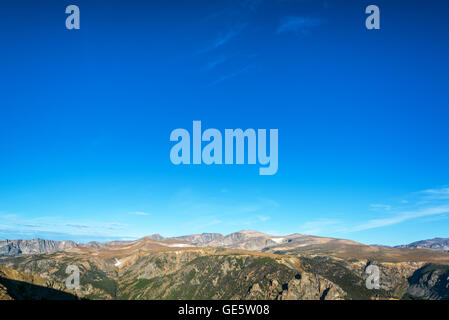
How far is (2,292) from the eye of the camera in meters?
190
